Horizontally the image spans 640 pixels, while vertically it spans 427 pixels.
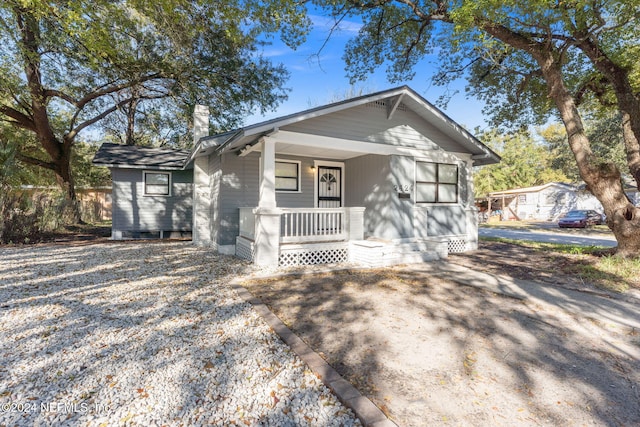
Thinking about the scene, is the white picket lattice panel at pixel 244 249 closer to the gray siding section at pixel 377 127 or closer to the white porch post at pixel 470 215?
the gray siding section at pixel 377 127

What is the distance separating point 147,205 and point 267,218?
314 inches

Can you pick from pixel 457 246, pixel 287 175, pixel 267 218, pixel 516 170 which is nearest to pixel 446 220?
pixel 457 246

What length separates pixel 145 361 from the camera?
287cm

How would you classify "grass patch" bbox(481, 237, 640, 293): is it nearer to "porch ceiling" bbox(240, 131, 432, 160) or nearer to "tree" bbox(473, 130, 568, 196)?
"porch ceiling" bbox(240, 131, 432, 160)

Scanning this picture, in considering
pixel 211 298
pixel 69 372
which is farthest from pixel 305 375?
pixel 211 298

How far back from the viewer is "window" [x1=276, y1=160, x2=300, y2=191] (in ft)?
29.6

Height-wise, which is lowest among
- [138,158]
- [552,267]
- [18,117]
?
[552,267]

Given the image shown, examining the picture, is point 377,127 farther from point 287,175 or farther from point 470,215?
point 470,215

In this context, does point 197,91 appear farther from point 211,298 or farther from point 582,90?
point 582,90

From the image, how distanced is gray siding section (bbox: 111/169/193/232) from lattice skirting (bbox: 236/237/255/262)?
5.42m

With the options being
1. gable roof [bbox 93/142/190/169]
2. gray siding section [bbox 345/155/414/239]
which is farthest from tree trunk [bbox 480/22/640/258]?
gable roof [bbox 93/142/190/169]

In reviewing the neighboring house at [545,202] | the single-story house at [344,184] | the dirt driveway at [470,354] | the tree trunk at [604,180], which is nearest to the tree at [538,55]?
the tree trunk at [604,180]

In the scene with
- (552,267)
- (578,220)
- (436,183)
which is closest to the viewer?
(552,267)

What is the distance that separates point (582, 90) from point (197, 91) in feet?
50.2
